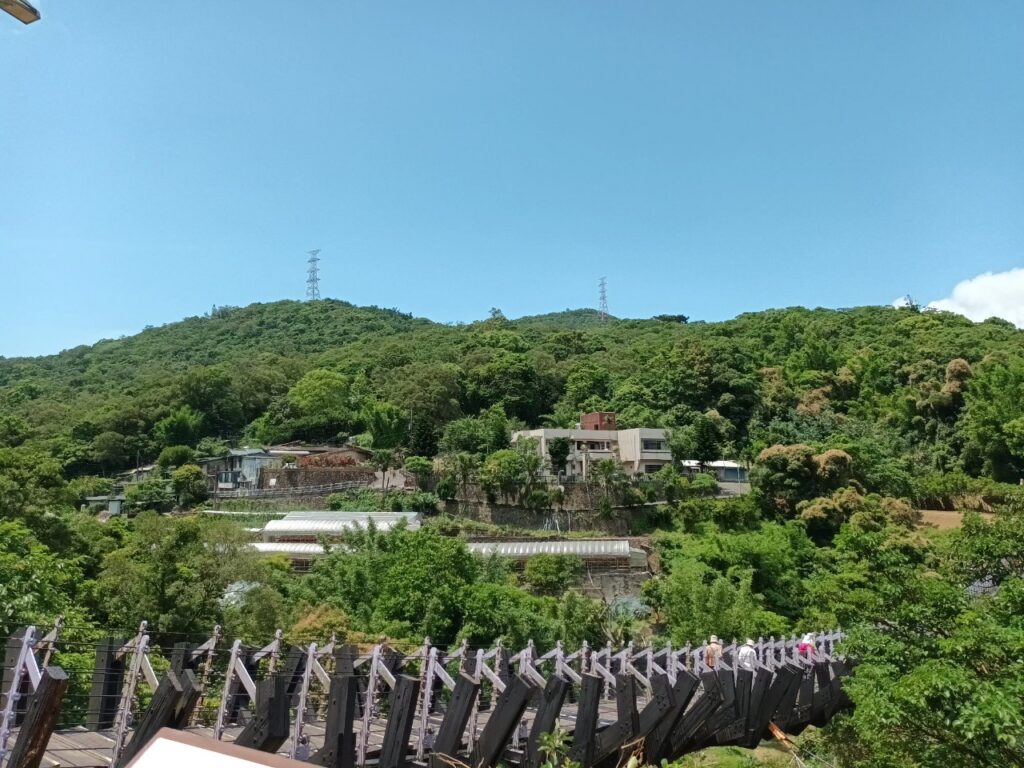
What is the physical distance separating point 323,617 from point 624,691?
401 inches

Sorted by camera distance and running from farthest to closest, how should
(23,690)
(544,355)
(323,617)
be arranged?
(544,355) → (323,617) → (23,690)

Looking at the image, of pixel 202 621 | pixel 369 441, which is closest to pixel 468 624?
pixel 202 621

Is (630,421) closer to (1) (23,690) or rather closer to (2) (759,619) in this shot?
(2) (759,619)

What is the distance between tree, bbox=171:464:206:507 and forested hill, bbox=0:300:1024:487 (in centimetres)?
709

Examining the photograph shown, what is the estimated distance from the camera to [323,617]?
17.2 meters

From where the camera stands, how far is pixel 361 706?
866 cm

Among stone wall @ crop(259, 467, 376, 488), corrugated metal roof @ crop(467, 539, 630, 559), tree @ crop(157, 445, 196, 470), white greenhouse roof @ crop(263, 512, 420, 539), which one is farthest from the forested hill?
corrugated metal roof @ crop(467, 539, 630, 559)

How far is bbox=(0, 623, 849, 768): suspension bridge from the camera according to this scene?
→ 17.8 ft

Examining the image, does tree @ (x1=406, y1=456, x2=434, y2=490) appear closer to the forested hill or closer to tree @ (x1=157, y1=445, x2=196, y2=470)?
the forested hill

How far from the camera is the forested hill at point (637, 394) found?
133 ft

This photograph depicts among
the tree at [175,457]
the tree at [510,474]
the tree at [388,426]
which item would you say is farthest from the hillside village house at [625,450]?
the tree at [175,457]

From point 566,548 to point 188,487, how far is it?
22669mm

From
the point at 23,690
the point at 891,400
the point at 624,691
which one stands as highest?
the point at 891,400

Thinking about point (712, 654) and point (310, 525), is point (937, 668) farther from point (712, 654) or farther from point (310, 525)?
point (310, 525)
